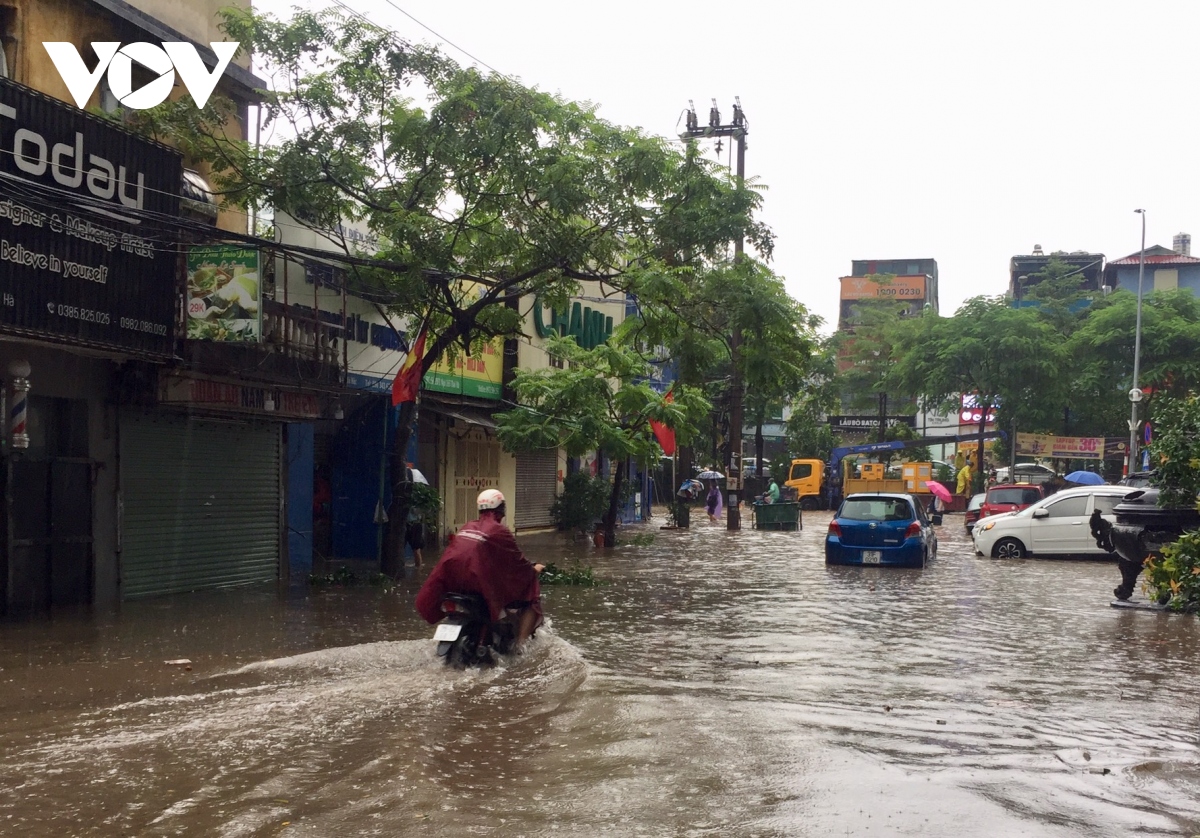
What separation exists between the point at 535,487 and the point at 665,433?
5073 mm

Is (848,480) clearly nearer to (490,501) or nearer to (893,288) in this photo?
(490,501)

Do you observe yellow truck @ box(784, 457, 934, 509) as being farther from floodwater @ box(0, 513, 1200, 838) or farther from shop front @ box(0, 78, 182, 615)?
shop front @ box(0, 78, 182, 615)

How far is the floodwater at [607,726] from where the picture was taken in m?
5.62

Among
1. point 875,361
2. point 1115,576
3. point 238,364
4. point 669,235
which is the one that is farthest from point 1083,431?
point 238,364

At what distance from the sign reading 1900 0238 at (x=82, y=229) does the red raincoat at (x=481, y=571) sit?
504cm

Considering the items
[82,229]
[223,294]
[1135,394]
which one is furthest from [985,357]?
[82,229]

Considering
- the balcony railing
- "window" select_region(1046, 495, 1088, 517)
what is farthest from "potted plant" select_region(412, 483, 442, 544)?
"window" select_region(1046, 495, 1088, 517)

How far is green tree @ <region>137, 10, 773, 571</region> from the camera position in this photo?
14.9m

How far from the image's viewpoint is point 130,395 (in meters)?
14.1

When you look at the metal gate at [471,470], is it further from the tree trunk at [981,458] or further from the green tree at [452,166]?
the tree trunk at [981,458]

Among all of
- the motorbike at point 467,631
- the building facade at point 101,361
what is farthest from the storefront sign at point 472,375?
the motorbike at point 467,631

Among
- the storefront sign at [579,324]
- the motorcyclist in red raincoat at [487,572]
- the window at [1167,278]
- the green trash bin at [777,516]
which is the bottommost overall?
the green trash bin at [777,516]

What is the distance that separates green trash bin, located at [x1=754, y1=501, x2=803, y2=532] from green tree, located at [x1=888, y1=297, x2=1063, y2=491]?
1201cm

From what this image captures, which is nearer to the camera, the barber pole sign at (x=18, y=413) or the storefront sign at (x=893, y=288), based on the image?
the barber pole sign at (x=18, y=413)
